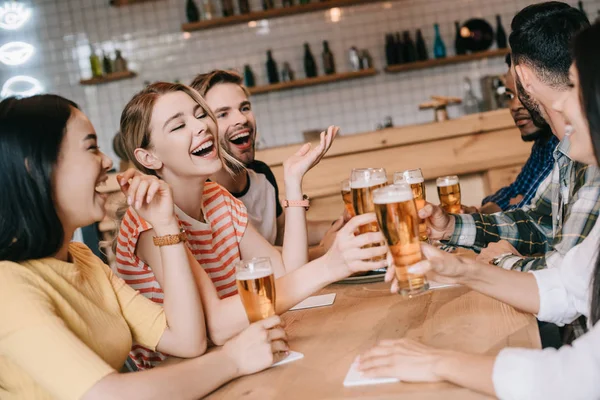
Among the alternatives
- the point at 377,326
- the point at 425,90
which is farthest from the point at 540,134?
the point at 425,90

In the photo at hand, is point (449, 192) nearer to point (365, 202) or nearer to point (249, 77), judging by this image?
point (365, 202)

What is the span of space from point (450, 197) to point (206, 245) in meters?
0.81

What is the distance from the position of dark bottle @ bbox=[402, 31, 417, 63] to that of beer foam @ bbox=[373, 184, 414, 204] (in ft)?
14.7

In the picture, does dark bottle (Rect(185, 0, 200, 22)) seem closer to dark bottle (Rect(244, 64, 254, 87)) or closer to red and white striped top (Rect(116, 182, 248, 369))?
dark bottle (Rect(244, 64, 254, 87))

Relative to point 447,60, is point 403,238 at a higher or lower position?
lower

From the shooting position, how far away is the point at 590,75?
1.08 metres

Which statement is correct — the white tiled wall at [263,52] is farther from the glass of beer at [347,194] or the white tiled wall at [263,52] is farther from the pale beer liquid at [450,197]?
the glass of beer at [347,194]

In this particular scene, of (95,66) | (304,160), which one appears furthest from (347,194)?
(95,66)

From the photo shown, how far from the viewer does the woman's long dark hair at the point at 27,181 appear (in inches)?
49.6

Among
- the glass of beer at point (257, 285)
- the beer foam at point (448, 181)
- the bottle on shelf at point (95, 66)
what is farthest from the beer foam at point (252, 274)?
the bottle on shelf at point (95, 66)

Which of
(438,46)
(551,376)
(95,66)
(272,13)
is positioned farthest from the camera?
(95,66)

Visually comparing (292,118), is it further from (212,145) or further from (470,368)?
(470,368)

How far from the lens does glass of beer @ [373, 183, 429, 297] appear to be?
1215mm

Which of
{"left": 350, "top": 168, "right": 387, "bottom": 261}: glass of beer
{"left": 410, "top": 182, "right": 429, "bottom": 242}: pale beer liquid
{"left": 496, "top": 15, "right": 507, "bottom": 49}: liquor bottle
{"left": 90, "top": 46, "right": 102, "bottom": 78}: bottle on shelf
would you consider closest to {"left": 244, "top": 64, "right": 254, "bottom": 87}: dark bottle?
{"left": 90, "top": 46, "right": 102, "bottom": 78}: bottle on shelf
